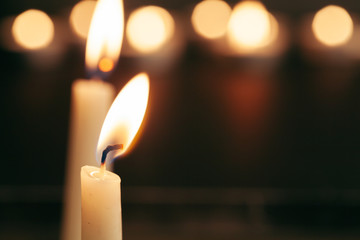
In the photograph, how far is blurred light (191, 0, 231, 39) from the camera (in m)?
2.07

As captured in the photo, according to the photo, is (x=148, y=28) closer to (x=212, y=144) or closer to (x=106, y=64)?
(x=212, y=144)

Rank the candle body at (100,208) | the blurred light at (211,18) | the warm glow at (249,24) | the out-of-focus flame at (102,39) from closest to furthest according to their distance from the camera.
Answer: the candle body at (100,208) → the out-of-focus flame at (102,39) → the warm glow at (249,24) → the blurred light at (211,18)

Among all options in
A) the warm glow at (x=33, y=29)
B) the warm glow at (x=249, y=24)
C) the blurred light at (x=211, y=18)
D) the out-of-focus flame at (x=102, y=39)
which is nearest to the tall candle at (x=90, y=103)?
the out-of-focus flame at (x=102, y=39)

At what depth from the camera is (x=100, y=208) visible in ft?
0.48

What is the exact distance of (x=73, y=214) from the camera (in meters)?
0.24

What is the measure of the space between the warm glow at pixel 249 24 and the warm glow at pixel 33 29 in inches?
35.6

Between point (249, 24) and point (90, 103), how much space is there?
174 cm

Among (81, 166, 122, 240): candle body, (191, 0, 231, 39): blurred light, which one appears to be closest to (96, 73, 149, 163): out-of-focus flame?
(81, 166, 122, 240): candle body

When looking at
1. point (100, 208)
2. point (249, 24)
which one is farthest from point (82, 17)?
point (100, 208)

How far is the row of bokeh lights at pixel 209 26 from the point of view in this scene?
1950 millimetres

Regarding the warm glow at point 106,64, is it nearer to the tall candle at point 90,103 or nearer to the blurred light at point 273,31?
the tall candle at point 90,103

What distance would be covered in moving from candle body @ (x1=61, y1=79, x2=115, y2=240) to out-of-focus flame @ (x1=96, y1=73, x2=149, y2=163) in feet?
0.14

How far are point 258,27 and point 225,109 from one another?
1.29 feet

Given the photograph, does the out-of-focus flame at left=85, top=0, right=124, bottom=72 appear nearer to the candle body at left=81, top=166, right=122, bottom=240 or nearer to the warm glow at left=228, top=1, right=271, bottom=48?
the candle body at left=81, top=166, right=122, bottom=240
